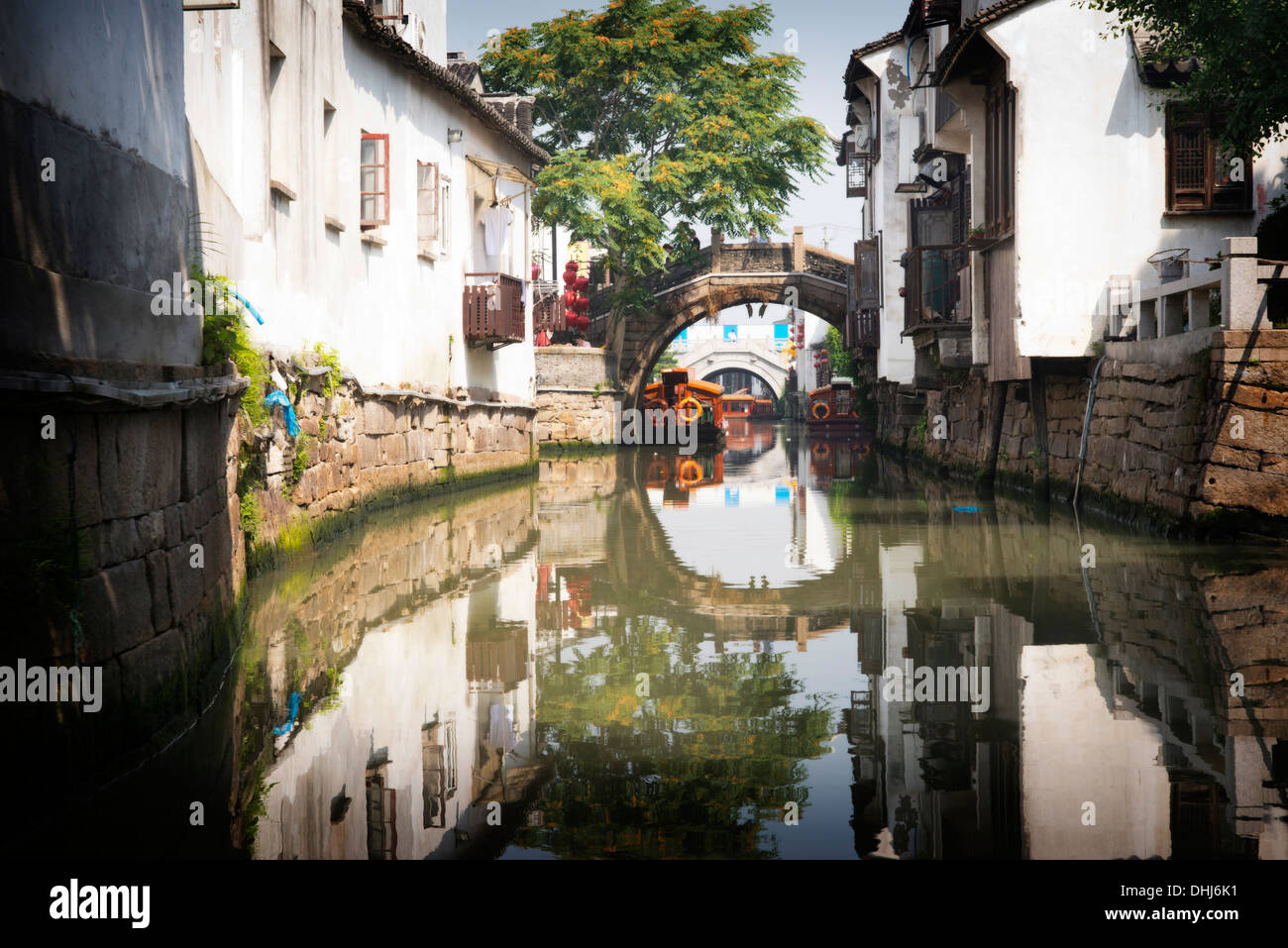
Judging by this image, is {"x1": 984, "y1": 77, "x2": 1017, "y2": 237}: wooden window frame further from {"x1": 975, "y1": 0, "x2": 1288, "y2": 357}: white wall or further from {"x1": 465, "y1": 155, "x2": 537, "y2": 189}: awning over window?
{"x1": 465, "y1": 155, "x2": 537, "y2": 189}: awning over window

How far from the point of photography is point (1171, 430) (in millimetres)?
12203

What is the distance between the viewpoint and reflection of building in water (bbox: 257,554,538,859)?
4387 millimetres

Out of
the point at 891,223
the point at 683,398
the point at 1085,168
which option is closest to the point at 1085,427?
the point at 1085,168

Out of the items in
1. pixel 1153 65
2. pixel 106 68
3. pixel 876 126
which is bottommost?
pixel 106 68

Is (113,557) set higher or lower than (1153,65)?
lower

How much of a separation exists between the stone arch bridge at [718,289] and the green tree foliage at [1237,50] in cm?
2553

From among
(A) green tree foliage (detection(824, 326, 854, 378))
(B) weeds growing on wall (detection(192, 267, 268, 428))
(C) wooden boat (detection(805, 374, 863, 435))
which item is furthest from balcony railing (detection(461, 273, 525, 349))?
(A) green tree foliage (detection(824, 326, 854, 378))

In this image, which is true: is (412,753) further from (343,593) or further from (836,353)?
(836,353)

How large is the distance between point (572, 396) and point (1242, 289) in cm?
2415

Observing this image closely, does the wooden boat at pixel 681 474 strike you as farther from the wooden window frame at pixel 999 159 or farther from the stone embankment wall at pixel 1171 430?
the wooden window frame at pixel 999 159

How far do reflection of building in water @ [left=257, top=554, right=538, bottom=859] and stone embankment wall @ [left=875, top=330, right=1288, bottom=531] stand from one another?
6.48 m

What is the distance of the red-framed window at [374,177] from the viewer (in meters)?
15.9
